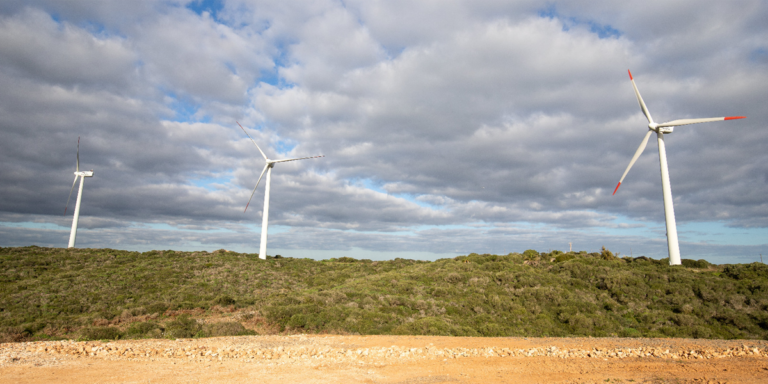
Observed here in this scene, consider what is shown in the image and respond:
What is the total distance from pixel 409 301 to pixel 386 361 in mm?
12832

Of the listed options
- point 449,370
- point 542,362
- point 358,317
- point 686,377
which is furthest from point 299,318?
point 686,377

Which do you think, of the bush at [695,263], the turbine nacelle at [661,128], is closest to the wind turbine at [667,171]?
the turbine nacelle at [661,128]

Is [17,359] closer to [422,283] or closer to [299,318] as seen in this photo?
[299,318]

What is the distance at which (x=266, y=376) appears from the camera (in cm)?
1294

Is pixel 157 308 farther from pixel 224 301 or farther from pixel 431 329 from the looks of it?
pixel 431 329

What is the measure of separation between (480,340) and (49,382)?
17755 millimetres

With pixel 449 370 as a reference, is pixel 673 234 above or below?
above

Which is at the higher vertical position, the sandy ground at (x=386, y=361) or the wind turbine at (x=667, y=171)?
the wind turbine at (x=667, y=171)

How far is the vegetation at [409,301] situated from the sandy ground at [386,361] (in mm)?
3793

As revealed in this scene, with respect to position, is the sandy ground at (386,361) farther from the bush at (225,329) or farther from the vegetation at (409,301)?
the vegetation at (409,301)

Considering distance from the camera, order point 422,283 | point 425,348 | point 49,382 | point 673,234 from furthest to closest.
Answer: point 673,234, point 422,283, point 425,348, point 49,382

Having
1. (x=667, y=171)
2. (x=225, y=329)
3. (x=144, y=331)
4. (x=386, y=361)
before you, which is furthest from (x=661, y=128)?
(x=144, y=331)

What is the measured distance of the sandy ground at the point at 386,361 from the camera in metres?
12.5

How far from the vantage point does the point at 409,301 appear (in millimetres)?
28000
